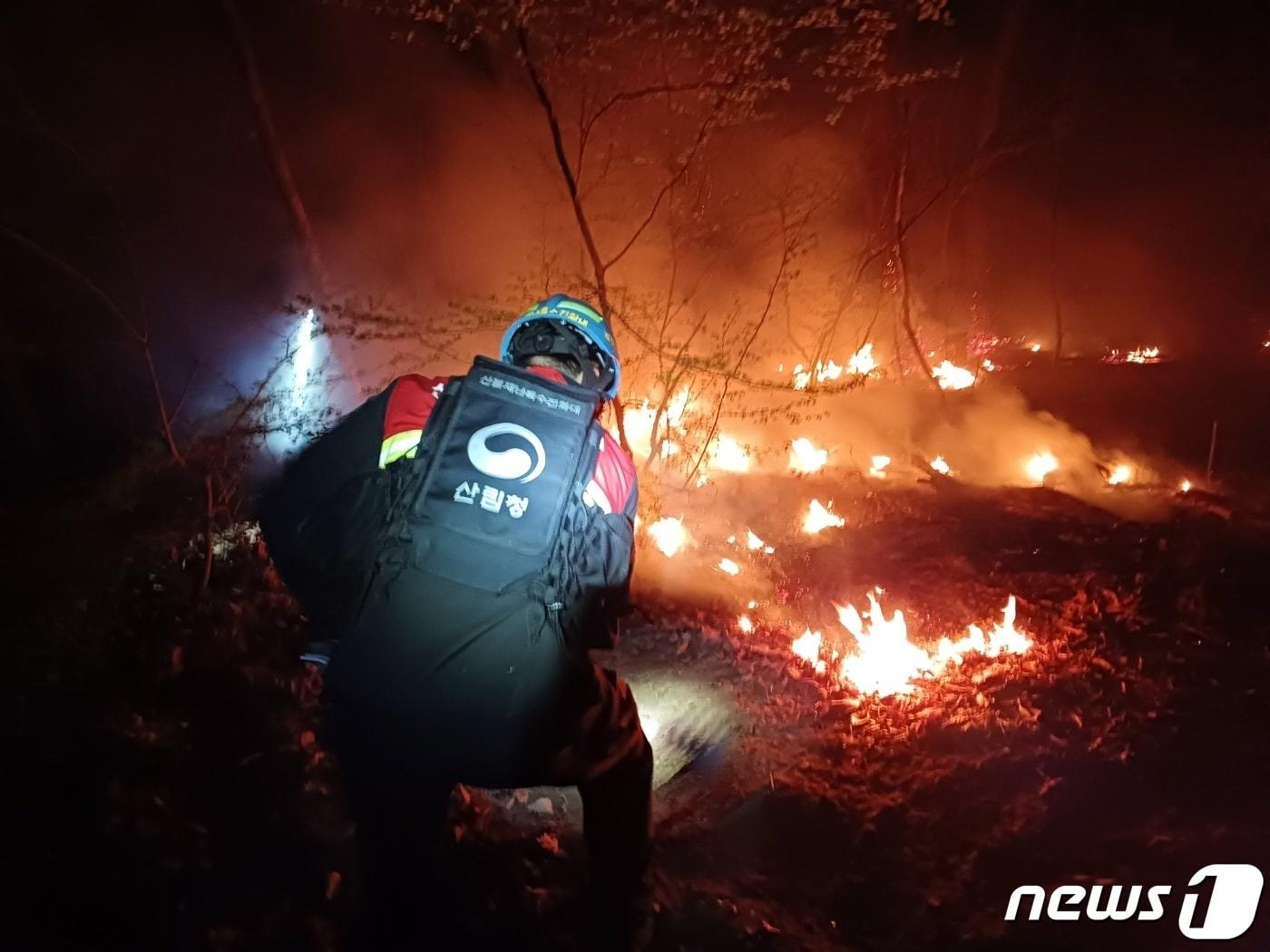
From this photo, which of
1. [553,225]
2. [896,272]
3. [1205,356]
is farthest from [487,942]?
[1205,356]

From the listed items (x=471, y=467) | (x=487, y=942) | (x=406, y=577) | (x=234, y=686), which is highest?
(x=471, y=467)

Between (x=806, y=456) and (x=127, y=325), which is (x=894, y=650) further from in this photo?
(x=127, y=325)

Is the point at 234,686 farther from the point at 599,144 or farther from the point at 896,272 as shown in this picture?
the point at 896,272

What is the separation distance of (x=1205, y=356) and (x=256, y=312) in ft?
68.3

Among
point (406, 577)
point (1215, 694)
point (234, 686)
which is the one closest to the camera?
point (406, 577)

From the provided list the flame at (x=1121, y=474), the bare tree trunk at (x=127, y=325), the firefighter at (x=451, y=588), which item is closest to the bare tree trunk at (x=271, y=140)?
the bare tree trunk at (x=127, y=325)

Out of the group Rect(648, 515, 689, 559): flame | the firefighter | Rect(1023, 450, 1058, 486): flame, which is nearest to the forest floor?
the firefighter

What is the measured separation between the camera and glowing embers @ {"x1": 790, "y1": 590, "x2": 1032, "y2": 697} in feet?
17.7

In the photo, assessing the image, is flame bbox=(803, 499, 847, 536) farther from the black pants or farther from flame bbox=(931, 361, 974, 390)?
flame bbox=(931, 361, 974, 390)

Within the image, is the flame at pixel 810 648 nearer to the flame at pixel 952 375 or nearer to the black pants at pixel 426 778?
the black pants at pixel 426 778

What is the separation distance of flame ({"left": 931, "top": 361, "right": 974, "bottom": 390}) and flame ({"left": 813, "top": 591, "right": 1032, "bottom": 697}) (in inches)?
395

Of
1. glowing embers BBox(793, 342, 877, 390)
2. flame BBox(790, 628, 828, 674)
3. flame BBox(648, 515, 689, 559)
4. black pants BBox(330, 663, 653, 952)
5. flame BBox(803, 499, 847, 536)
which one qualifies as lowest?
black pants BBox(330, 663, 653, 952)

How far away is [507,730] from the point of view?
93.8 inches

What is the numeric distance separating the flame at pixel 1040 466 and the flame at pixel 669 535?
634 centimetres
